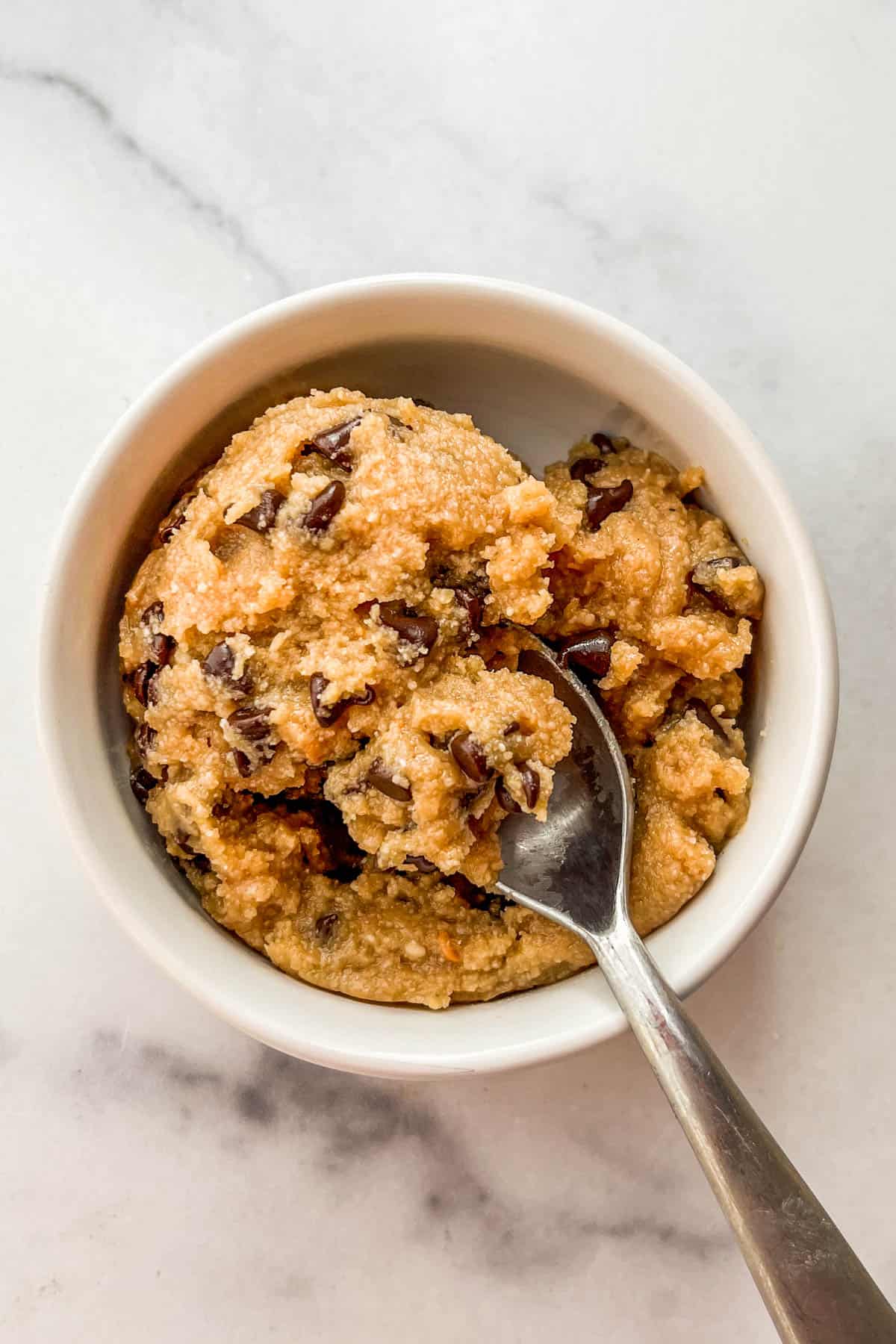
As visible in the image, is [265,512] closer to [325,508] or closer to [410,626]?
[325,508]

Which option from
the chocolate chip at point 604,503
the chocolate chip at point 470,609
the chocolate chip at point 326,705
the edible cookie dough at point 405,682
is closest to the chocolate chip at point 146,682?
the edible cookie dough at point 405,682

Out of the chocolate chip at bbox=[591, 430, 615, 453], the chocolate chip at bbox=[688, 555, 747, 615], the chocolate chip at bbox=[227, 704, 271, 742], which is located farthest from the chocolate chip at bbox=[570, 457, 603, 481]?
the chocolate chip at bbox=[227, 704, 271, 742]

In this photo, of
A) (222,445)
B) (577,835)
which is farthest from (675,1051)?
(222,445)

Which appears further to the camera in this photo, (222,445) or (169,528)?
(222,445)

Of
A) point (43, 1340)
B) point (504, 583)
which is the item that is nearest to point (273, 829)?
point (504, 583)

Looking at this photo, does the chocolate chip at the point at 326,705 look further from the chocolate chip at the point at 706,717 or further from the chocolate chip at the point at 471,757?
the chocolate chip at the point at 706,717

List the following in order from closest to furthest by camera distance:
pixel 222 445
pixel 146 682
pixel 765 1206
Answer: pixel 765 1206 < pixel 146 682 < pixel 222 445

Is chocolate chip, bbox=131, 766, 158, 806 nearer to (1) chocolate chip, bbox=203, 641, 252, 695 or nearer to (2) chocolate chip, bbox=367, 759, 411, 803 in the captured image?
(1) chocolate chip, bbox=203, 641, 252, 695
